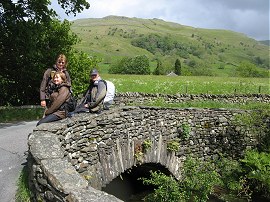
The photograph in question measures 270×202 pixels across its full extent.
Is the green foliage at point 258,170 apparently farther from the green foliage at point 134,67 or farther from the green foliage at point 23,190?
the green foliage at point 134,67

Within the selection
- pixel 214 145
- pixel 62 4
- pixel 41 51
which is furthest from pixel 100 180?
pixel 41 51

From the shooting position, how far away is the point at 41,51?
83.0 feet

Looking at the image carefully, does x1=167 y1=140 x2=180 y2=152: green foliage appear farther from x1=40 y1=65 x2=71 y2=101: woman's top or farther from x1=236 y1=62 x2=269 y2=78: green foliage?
x1=236 y1=62 x2=269 y2=78: green foliage

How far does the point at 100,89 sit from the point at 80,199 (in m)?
5.19

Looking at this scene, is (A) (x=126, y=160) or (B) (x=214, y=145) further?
(B) (x=214, y=145)

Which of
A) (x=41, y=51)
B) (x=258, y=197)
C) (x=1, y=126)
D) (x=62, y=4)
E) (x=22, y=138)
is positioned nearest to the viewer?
(x=22, y=138)

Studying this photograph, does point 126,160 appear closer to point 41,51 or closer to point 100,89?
point 100,89

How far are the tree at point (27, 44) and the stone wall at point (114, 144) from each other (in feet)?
31.9

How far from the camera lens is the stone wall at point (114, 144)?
5.69 meters

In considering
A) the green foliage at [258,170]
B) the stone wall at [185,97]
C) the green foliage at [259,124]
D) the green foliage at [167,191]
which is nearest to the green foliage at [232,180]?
the green foliage at [258,170]

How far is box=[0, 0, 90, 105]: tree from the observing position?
1955 cm

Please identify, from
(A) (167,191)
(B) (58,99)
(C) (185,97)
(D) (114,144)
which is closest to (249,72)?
(C) (185,97)

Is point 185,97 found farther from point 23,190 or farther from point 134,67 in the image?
point 134,67

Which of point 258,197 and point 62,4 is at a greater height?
point 62,4
